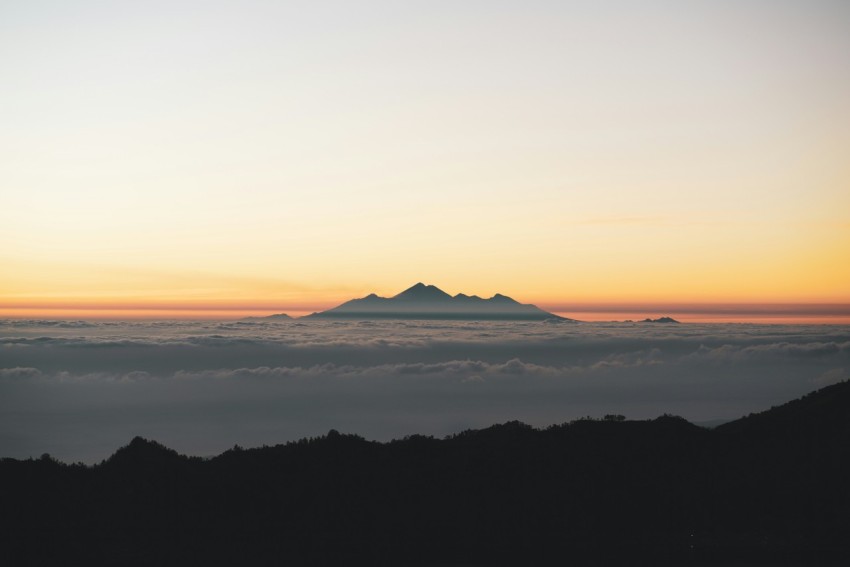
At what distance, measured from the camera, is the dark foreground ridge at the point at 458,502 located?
21.2m

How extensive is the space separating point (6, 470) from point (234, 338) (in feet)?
552

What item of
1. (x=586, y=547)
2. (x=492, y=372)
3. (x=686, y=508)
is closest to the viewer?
(x=586, y=547)

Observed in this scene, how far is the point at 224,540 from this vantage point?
21938 millimetres

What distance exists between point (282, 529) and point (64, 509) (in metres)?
6.13

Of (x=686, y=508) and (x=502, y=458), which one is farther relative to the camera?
(x=502, y=458)

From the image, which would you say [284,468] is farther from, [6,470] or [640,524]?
[640,524]

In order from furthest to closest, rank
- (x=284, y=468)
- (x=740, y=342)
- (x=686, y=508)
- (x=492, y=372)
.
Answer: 1. (x=740, y=342)
2. (x=492, y=372)
3. (x=284, y=468)
4. (x=686, y=508)

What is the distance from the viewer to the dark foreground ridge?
21188mm

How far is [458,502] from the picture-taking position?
24250 millimetres

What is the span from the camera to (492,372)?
158000 millimetres

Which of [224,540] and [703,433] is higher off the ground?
[703,433]

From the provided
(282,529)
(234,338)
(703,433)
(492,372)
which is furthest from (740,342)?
(282,529)

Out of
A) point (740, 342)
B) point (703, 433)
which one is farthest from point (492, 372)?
point (703, 433)

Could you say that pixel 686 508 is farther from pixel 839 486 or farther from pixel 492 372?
pixel 492 372
